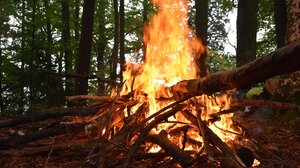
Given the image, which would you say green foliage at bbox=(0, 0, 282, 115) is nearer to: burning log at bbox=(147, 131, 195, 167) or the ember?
the ember

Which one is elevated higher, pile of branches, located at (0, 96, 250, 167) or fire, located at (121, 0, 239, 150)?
fire, located at (121, 0, 239, 150)

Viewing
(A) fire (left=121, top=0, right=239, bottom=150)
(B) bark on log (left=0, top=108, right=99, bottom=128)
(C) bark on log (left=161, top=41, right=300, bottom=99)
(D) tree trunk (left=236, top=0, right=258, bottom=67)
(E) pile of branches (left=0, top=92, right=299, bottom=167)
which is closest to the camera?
(C) bark on log (left=161, top=41, right=300, bottom=99)

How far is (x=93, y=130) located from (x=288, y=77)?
376 cm

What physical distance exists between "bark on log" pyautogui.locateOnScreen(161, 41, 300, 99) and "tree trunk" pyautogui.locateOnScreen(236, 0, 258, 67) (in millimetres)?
7868

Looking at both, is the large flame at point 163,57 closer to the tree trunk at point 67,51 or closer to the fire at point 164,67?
the fire at point 164,67

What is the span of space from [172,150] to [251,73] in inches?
48.7

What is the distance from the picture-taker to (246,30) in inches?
468

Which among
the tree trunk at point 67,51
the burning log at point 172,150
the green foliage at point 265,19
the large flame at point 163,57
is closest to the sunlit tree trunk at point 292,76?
the large flame at point 163,57

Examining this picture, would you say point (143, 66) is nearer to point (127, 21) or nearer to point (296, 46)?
point (296, 46)

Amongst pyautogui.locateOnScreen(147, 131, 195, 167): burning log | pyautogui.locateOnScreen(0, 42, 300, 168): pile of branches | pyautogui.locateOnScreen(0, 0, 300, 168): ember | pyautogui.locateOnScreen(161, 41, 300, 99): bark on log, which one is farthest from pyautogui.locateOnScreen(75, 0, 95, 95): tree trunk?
pyautogui.locateOnScreen(147, 131, 195, 167): burning log

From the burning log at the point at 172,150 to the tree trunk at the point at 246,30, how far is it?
7913mm

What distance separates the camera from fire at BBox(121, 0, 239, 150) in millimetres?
4918

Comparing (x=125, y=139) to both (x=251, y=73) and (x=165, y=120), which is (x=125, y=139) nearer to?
(x=165, y=120)

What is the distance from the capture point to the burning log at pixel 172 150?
11.5 feet
